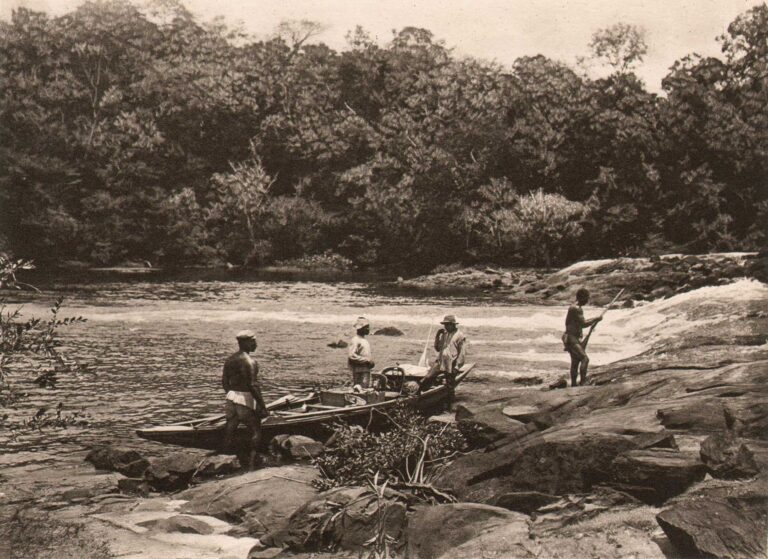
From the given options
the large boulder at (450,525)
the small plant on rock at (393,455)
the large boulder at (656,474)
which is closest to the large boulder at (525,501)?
the large boulder at (450,525)

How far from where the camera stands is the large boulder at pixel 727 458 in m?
7.85

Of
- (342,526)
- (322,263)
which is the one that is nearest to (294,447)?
(342,526)

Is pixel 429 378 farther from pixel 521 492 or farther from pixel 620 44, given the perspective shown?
pixel 620 44

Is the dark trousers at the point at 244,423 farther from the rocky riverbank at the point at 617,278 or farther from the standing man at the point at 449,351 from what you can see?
the rocky riverbank at the point at 617,278

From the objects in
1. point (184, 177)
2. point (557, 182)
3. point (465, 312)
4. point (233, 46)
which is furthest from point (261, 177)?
point (465, 312)

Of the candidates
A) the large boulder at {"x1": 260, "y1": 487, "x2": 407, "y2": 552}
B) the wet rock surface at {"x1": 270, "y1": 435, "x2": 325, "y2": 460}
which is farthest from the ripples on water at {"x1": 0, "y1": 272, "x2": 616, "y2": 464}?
the large boulder at {"x1": 260, "y1": 487, "x2": 407, "y2": 552}

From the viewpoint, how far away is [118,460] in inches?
502

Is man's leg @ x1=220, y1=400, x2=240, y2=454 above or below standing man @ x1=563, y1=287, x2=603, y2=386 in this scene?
below

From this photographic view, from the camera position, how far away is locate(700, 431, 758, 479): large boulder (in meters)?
7.85

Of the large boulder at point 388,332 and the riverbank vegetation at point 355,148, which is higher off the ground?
the riverbank vegetation at point 355,148

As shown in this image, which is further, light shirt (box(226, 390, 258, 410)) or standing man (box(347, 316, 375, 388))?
standing man (box(347, 316, 375, 388))

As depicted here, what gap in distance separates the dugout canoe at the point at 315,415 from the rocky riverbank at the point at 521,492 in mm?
421

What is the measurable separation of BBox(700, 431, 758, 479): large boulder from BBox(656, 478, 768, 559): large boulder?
1.59ft

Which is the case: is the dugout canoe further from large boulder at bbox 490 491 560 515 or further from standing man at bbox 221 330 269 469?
large boulder at bbox 490 491 560 515
